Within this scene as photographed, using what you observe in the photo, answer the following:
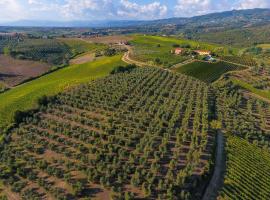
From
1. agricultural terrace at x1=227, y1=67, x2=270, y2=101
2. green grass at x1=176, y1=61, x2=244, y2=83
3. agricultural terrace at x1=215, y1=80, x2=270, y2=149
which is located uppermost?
green grass at x1=176, y1=61, x2=244, y2=83

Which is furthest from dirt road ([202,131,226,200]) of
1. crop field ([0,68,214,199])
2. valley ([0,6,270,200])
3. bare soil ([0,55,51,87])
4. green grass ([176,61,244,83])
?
bare soil ([0,55,51,87])

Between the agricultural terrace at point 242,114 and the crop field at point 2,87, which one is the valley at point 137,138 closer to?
the agricultural terrace at point 242,114

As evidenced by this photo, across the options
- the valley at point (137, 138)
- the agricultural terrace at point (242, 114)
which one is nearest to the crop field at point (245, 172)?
the valley at point (137, 138)

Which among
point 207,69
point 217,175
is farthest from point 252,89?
point 217,175

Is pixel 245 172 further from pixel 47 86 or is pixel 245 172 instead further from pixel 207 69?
pixel 207 69

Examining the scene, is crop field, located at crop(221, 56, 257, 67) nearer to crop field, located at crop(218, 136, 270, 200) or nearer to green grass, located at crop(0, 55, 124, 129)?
green grass, located at crop(0, 55, 124, 129)

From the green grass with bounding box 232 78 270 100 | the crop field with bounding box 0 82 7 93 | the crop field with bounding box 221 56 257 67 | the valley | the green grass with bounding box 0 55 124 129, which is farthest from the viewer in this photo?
the crop field with bounding box 221 56 257 67

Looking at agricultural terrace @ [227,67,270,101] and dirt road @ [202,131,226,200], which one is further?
agricultural terrace @ [227,67,270,101]

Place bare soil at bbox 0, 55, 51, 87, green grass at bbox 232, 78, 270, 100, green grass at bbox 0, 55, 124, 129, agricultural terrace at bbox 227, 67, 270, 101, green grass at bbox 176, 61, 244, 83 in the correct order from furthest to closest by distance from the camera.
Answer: bare soil at bbox 0, 55, 51, 87 → green grass at bbox 176, 61, 244, 83 → agricultural terrace at bbox 227, 67, 270, 101 → green grass at bbox 232, 78, 270, 100 → green grass at bbox 0, 55, 124, 129
